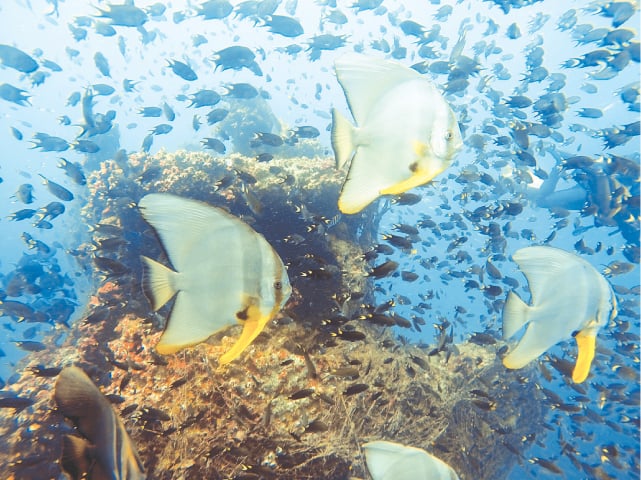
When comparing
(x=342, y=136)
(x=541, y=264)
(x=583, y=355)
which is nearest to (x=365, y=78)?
(x=342, y=136)

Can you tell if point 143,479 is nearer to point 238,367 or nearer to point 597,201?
point 238,367

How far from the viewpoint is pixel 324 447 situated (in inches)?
170

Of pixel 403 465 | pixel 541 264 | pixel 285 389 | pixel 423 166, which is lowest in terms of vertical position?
pixel 285 389

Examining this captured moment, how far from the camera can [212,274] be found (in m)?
1.55

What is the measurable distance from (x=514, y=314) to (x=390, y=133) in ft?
4.89

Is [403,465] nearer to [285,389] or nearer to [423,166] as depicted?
[423,166]

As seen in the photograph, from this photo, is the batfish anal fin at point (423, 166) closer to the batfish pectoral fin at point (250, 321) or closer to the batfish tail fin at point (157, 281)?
the batfish pectoral fin at point (250, 321)

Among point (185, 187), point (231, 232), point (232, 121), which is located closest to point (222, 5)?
point (185, 187)

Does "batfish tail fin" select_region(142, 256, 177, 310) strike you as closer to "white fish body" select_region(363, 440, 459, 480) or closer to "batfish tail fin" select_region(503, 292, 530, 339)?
"white fish body" select_region(363, 440, 459, 480)

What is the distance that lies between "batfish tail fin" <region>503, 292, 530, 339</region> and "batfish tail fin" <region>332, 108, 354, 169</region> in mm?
1450

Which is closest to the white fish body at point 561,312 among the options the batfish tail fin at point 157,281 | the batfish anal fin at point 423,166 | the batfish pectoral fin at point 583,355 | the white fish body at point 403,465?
the batfish pectoral fin at point 583,355

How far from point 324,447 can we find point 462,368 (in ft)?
17.6

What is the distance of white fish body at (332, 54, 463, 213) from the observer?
4.97ft

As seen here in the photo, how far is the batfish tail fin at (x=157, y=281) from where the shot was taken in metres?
1.52
